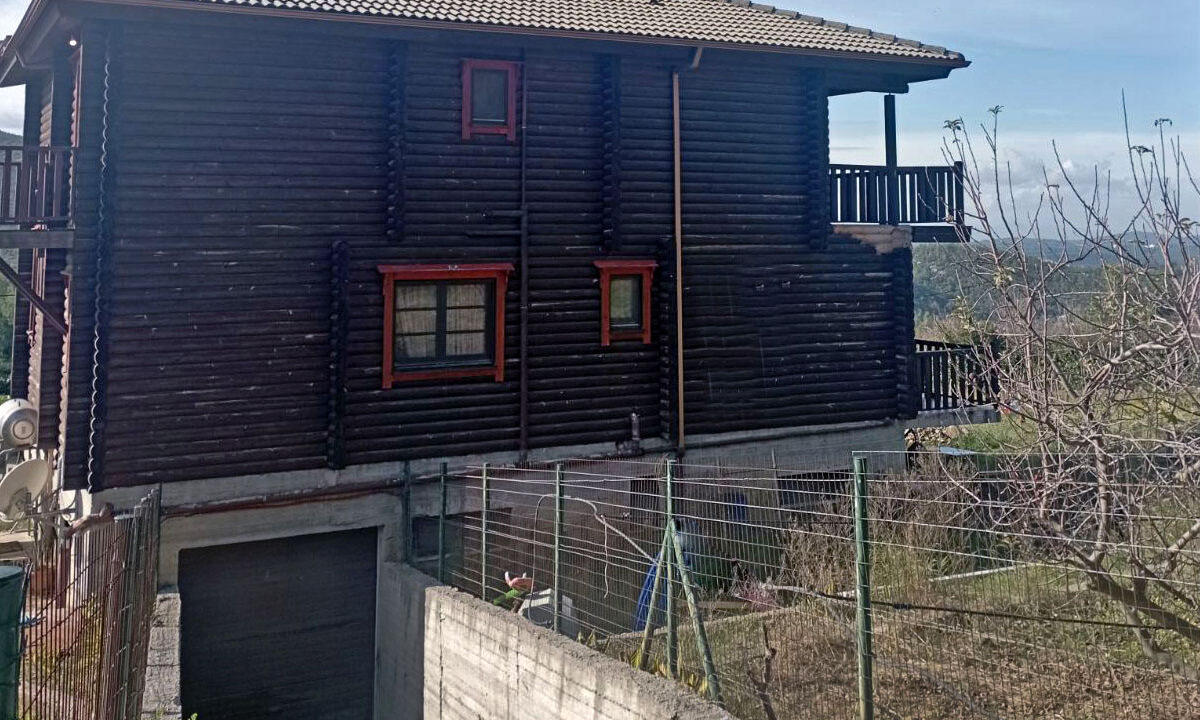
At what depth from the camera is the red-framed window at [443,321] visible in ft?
39.8

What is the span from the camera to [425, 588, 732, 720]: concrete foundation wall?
673 cm

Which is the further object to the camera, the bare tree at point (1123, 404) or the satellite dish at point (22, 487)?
the satellite dish at point (22, 487)

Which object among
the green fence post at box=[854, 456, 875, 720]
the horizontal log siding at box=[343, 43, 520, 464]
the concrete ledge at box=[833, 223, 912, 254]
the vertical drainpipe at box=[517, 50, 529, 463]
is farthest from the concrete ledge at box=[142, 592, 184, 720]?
the concrete ledge at box=[833, 223, 912, 254]

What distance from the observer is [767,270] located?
14.2m

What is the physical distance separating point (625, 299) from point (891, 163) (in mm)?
4678

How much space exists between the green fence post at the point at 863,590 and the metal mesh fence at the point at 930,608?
1 centimetres

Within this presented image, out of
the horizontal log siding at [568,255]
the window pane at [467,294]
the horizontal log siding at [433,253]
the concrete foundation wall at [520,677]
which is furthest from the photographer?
the horizontal log siding at [568,255]

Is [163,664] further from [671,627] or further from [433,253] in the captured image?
[433,253]

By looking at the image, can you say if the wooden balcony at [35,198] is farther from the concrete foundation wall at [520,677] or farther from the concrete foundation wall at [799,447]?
the concrete foundation wall at [799,447]

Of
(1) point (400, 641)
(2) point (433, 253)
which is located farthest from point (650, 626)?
(2) point (433, 253)

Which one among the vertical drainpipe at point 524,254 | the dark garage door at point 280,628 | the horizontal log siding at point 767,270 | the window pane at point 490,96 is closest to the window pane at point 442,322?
the vertical drainpipe at point 524,254

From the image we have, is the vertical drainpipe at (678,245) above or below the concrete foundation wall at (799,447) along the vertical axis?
above

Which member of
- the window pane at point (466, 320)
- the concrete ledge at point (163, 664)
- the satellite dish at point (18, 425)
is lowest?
the concrete ledge at point (163, 664)

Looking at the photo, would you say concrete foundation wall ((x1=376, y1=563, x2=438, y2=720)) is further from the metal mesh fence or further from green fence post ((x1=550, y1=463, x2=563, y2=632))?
green fence post ((x1=550, y1=463, x2=563, y2=632))
